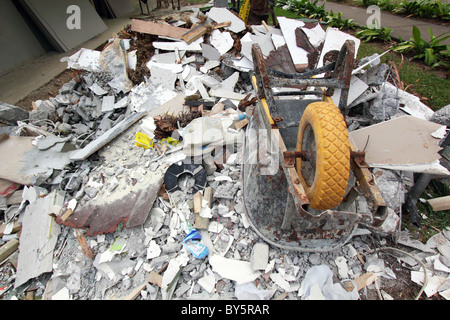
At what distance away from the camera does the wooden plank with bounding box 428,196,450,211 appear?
2809 millimetres

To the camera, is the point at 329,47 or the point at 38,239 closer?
the point at 38,239

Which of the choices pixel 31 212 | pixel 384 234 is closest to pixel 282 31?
pixel 384 234

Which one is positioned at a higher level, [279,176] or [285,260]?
[279,176]

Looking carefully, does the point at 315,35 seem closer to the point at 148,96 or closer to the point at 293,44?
the point at 293,44

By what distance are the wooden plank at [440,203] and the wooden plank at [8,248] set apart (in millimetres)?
5515

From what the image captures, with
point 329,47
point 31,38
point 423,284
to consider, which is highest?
Result: point 31,38

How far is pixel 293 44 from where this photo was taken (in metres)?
4.78

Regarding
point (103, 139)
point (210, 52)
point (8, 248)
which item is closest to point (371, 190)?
point (103, 139)

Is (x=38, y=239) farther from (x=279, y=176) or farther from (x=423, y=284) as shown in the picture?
(x=423, y=284)

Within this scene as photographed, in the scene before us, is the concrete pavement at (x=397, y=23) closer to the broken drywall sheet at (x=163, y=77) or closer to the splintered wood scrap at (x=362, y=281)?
the broken drywall sheet at (x=163, y=77)

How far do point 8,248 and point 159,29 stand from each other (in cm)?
521

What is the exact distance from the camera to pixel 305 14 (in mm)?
8820

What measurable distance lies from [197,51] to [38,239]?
186 inches
